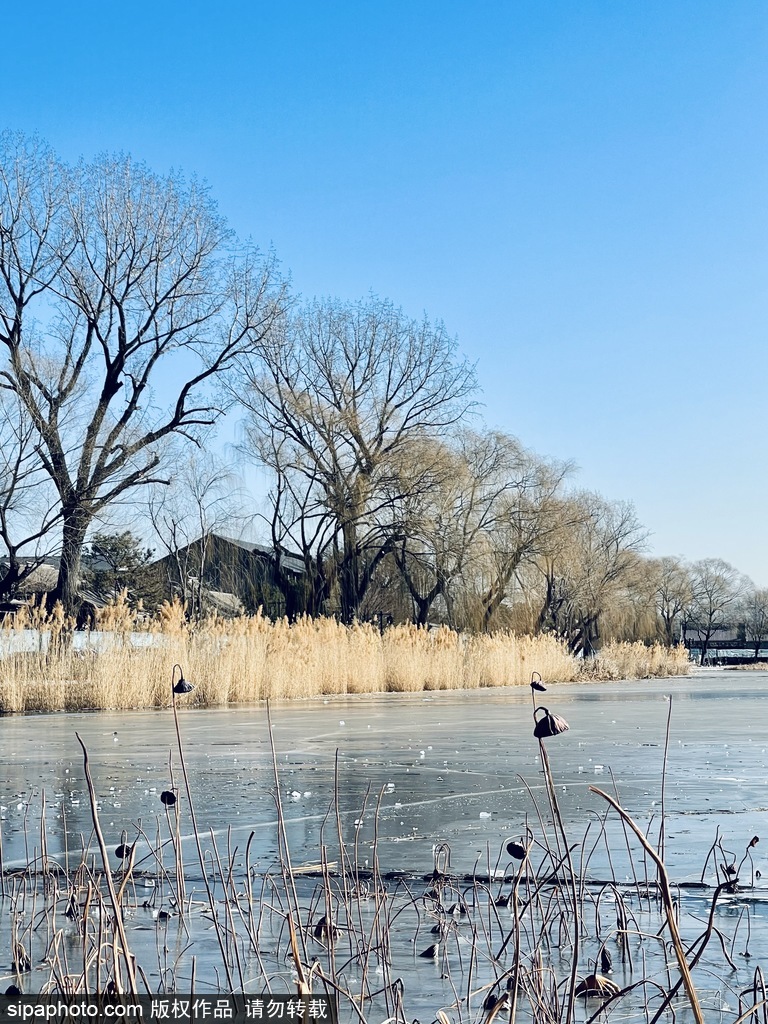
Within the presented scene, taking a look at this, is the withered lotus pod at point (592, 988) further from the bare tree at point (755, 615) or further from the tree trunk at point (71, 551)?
the bare tree at point (755, 615)

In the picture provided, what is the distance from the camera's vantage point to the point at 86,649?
17.6 metres

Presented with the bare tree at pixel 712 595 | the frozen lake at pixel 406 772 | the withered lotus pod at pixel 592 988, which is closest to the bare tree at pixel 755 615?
the bare tree at pixel 712 595

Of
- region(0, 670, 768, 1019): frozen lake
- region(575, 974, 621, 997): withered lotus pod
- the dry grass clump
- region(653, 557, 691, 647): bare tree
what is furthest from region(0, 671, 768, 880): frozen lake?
region(653, 557, 691, 647): bare tree

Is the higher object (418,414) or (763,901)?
(418,414)

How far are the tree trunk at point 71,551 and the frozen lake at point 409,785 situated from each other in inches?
660

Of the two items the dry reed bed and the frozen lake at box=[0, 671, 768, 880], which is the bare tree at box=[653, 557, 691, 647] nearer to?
the dry reed bed

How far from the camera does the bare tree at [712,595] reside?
99812 mm

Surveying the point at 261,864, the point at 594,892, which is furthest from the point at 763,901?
the point at 261,864

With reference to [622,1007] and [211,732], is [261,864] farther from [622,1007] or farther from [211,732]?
[211,732]

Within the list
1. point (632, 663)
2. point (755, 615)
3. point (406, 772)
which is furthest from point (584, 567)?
point (755, 615)

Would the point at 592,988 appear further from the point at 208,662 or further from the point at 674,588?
the point at 674,588

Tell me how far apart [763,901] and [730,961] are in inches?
30.7

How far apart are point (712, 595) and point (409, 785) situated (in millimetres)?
98593

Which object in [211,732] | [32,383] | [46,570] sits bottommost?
[211,732]
